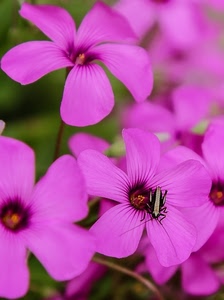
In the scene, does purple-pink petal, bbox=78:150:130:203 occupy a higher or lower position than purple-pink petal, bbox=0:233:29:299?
higher

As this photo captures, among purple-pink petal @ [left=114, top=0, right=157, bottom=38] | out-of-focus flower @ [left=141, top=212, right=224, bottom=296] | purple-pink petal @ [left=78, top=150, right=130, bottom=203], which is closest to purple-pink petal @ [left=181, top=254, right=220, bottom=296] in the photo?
out-of-focus flower @ [left=141, top=212, right=224, bottom=296]

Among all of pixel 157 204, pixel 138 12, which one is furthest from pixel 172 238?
pixel 138 12

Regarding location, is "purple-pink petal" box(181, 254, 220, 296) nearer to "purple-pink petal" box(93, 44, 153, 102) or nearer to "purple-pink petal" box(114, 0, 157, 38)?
"purple-pink petal" box(93, 44, 153, 102)

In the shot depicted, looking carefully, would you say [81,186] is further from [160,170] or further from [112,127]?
[112,127]

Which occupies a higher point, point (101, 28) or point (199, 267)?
point (101, 28)

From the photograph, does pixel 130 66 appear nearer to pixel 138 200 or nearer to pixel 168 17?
pixel 138 200

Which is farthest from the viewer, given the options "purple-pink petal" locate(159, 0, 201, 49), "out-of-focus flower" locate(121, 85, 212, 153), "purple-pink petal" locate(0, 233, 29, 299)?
"purple-pink petal" locate(159, 0, 201, 49)

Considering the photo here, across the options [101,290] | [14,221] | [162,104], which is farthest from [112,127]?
[14,221]
